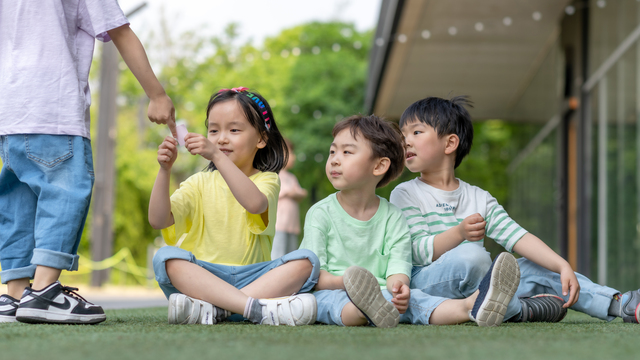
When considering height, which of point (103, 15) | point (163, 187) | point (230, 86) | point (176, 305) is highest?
point (230, 86)

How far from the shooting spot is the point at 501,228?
2.85 m

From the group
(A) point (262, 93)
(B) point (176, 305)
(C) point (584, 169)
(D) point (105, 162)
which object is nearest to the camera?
(B) point (176, 305)

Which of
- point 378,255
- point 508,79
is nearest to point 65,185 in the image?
point 378,255

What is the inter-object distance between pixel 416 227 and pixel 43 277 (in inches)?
58.9

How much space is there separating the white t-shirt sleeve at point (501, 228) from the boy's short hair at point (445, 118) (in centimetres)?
29

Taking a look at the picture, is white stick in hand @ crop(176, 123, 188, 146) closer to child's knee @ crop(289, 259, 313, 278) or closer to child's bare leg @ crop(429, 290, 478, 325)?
child's knee @ crop(289, 259, 313, 278)

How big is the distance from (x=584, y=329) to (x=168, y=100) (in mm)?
1754

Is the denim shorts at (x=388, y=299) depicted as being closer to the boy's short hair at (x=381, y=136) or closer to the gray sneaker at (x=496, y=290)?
the gray sneaker at (x=496, y=290)

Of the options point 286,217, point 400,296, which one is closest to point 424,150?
point 400,296

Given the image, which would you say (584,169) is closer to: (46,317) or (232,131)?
(232,131)

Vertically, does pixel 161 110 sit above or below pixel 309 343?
above

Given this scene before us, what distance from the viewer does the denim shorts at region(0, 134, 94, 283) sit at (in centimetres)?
243

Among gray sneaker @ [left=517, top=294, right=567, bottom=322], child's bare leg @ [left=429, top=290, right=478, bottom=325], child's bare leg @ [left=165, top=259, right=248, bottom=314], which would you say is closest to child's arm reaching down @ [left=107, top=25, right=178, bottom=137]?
child's bare leg @ [left=165, top=259, right=248, bottom=314]

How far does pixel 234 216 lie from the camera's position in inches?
111
